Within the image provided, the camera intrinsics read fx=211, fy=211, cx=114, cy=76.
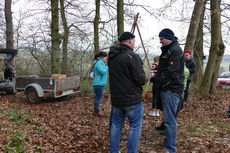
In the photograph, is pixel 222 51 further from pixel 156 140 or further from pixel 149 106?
pixel 156 140

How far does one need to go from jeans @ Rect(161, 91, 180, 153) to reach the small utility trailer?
601 cm

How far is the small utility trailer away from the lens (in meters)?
8.80

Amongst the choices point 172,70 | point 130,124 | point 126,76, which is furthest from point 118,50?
point 130,124

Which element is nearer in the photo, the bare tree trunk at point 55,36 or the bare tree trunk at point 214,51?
the bare tree trunk at point 214,51

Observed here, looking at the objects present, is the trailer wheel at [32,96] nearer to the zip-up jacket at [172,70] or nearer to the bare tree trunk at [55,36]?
the bare tree trunk at [55,36]

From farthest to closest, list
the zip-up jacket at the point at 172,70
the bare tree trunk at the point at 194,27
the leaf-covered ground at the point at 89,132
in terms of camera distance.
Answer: the bare tree trunk at the point at 194,27
the leaf-covered ground at the point at 89,132
the zip-up jacket at the point at 172,70

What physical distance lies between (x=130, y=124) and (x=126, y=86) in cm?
63

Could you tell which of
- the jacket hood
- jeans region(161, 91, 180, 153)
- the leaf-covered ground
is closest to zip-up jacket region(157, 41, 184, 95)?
jeans region(161, 91, 180, 153)

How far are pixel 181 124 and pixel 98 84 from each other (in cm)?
272

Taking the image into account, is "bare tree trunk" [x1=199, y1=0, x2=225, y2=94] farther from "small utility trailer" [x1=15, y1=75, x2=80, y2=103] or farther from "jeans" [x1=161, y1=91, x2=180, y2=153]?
"jeans" [x1=161, y1=91, x2=180, y2=153]

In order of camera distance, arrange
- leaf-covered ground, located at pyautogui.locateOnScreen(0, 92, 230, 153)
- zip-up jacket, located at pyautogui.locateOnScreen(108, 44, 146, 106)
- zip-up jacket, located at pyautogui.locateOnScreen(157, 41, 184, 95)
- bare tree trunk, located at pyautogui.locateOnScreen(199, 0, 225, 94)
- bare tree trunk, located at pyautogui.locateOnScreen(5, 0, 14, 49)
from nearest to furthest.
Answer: zip-up jacket, located at pyautogui.locateOnScreen(108, 44, 146, 106), zip-up jacket, located at pyautogui.locateOnScreen(157, 41, 184, 95), leaf-covered ground, located at pyautogui.locateOnScreen(0, 92, 230, 153), bare tree trunk, located at pyautogui.locateOnScreen(199, 0, 225, 94), bare tree trunk, located at pyautogui.locateOnScreen(5, 0, 14, 49)

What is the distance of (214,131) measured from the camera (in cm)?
554

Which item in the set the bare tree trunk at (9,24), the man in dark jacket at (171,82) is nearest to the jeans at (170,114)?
the man in dark jacket at (171,82)

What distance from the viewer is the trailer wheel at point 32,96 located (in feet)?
29.6
